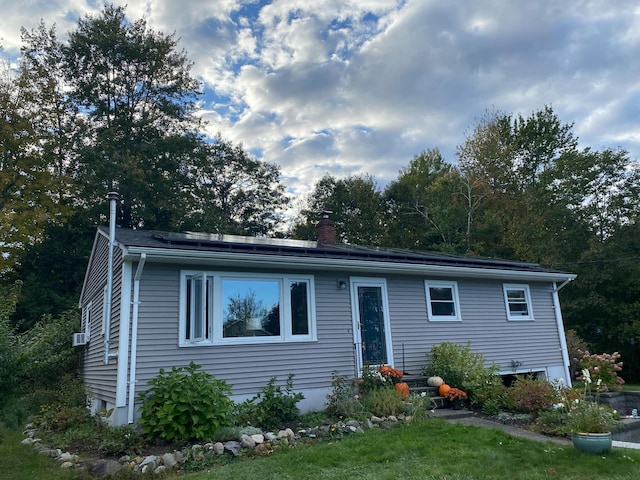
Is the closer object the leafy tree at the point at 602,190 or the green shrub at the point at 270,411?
the green shrub at the point at 270,411

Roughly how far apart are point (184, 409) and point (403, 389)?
3.87 metres

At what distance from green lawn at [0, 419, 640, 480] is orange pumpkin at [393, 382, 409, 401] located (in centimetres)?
151

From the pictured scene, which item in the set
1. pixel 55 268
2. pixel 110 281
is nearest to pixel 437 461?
pixel 110 281

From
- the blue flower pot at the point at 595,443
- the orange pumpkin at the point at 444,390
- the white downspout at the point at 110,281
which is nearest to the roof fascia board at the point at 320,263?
the white downspout at the point at 110,281

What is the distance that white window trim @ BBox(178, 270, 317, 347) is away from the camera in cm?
772

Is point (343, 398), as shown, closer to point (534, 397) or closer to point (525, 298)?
point (534, 397)

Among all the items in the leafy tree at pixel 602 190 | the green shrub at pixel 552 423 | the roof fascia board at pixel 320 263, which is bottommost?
the green shrub at pixel 552 423

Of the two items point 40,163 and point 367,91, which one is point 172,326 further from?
Answer: point 40,163

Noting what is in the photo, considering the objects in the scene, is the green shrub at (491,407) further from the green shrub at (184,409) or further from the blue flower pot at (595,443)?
the green shrub at (184,409)

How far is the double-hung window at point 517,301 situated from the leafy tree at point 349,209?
16.9 meters

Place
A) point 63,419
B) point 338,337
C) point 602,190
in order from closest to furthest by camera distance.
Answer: point 63,419 < point 338,337 < point 602,190

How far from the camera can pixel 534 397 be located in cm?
775

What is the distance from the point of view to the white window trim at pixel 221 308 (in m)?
7.72

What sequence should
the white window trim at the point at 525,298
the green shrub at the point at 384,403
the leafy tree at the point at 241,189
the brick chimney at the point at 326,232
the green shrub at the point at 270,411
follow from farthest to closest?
the leafy tree at the point at 241,189
the brick chimney at the point at 326,232
the white window trim at the point at 525,298
the green shrub at the point at 384,403
the green shrub at the point at 270,411
